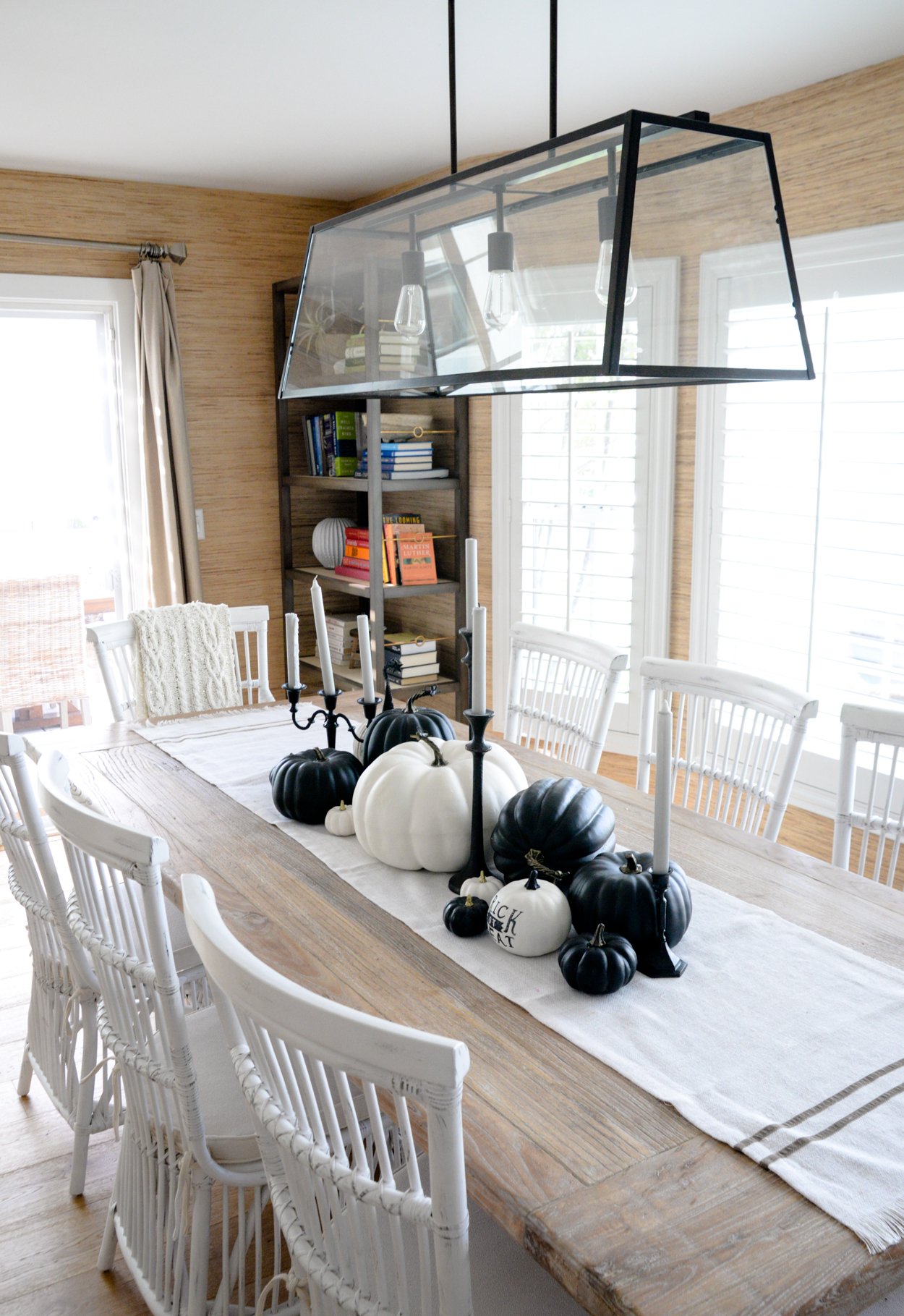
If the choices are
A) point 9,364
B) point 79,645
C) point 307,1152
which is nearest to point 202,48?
point 9,364

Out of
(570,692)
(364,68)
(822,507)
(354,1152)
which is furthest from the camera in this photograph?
(822,507)

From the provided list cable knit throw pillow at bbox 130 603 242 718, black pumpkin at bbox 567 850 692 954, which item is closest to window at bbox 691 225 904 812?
cable knit throw pillow at bbox 130 603 242 718

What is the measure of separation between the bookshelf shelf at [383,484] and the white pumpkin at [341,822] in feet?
7.40

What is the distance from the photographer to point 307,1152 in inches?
41.8

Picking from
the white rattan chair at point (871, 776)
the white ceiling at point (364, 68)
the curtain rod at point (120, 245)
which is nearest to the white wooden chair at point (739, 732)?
the white rattan chair at point (871, 776)

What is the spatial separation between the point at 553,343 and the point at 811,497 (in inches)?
79.5

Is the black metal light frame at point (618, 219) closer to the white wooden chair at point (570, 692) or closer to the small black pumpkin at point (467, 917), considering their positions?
the small black pumpkin at point (467, 917)

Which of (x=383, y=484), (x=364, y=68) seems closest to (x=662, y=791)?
(x=364, y=68)

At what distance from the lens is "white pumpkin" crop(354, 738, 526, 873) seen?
1.71 m

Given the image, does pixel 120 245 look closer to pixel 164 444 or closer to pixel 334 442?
pixel 164 444

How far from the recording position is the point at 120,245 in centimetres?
412

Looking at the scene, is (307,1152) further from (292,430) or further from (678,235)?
(292,430)

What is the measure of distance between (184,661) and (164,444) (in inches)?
57.7

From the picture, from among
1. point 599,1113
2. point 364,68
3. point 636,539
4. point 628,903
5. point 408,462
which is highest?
point 364,68
